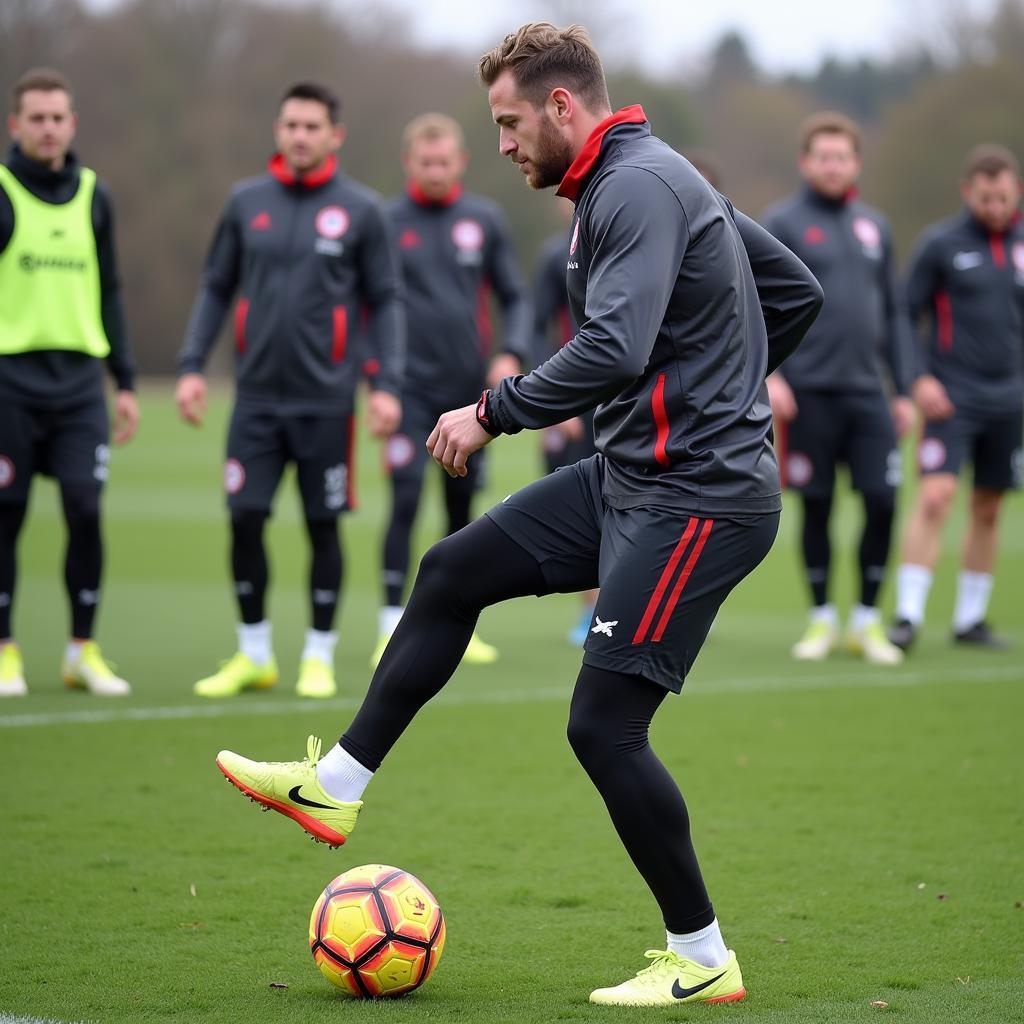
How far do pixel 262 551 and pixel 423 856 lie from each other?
315 cm

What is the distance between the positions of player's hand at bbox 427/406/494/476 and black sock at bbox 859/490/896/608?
584cm

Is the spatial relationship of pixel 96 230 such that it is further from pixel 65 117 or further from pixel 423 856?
pixel 423 856

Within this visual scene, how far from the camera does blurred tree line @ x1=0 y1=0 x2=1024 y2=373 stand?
55344 mm

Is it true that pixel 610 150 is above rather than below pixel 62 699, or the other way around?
above

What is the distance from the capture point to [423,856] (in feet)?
17.6

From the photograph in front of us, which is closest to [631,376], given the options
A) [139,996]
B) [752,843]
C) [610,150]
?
[610,150]

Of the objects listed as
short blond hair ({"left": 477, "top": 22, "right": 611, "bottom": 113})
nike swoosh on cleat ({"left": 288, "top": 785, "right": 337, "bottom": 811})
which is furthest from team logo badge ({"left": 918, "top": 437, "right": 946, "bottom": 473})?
nike swoosh on cleat ({"left": 288, "top": 785, "right": 337, "bottom": 811})

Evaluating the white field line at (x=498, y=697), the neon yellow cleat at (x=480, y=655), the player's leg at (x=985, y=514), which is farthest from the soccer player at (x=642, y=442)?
the player's leg at (x=985, y=514)

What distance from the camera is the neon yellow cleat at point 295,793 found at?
4.13 m

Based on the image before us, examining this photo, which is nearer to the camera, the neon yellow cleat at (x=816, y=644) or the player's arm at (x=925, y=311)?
the neon yellow cleat at (x=816, y=644)

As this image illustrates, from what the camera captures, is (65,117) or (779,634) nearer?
(65,117)

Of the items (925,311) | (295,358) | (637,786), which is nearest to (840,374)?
(925,311)

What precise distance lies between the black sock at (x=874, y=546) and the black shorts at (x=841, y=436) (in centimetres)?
11

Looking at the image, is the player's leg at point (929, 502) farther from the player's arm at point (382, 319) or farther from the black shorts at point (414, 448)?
the player's arm at point (382, 319)
